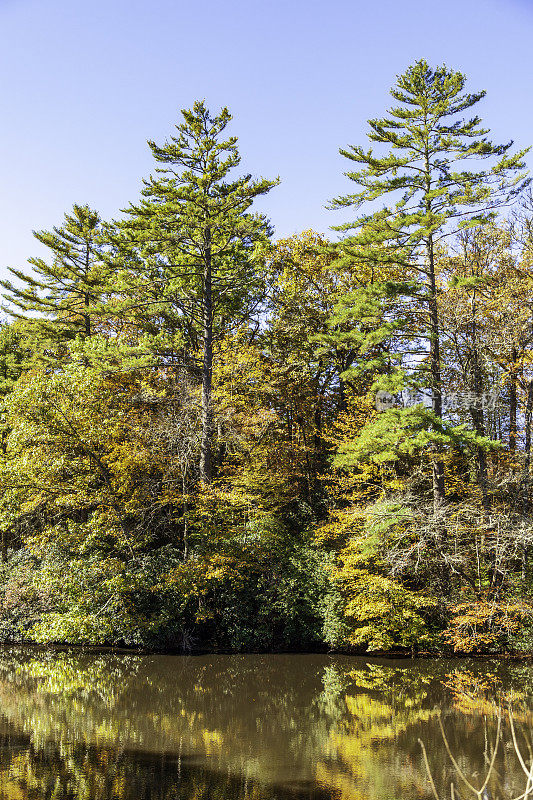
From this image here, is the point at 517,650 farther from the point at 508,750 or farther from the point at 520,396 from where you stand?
the point at 520,396

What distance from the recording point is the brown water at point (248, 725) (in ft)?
27.5

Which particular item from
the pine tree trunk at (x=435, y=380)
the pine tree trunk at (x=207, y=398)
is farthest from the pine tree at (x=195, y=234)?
the pine tree trunk at (x=435, y=380)

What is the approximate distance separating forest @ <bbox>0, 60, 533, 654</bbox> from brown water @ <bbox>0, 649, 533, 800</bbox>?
4.55ft

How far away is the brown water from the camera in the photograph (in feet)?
27.5

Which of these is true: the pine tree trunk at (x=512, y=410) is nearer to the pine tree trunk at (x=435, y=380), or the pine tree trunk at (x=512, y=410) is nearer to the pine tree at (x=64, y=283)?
the pine tree trunk at (x=435, y=380)

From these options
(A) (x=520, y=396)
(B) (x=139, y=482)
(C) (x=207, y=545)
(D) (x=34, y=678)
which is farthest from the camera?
(A) (x=520, y=396)

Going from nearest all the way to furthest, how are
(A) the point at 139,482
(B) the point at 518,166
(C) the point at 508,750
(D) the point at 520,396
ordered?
(C) the point at 508,750 → (B) the point at 518,166 → (A) the point at 139,482 → (D) the point at 520,396

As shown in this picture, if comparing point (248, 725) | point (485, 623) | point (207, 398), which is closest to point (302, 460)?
point (207, 398)

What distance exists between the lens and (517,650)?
15.3m

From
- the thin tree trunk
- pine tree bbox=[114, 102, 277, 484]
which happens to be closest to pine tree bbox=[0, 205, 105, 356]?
pine tree bbox=[114, 102, 277, 484]

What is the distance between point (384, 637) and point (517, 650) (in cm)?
319

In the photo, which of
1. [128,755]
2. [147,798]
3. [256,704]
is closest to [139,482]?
[256,704]

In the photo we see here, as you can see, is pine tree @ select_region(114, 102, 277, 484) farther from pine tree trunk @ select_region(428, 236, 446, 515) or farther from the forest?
pine tree trunk @ select_region(428, 236, 446, 515)

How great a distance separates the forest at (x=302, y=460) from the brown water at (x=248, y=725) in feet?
4.55
